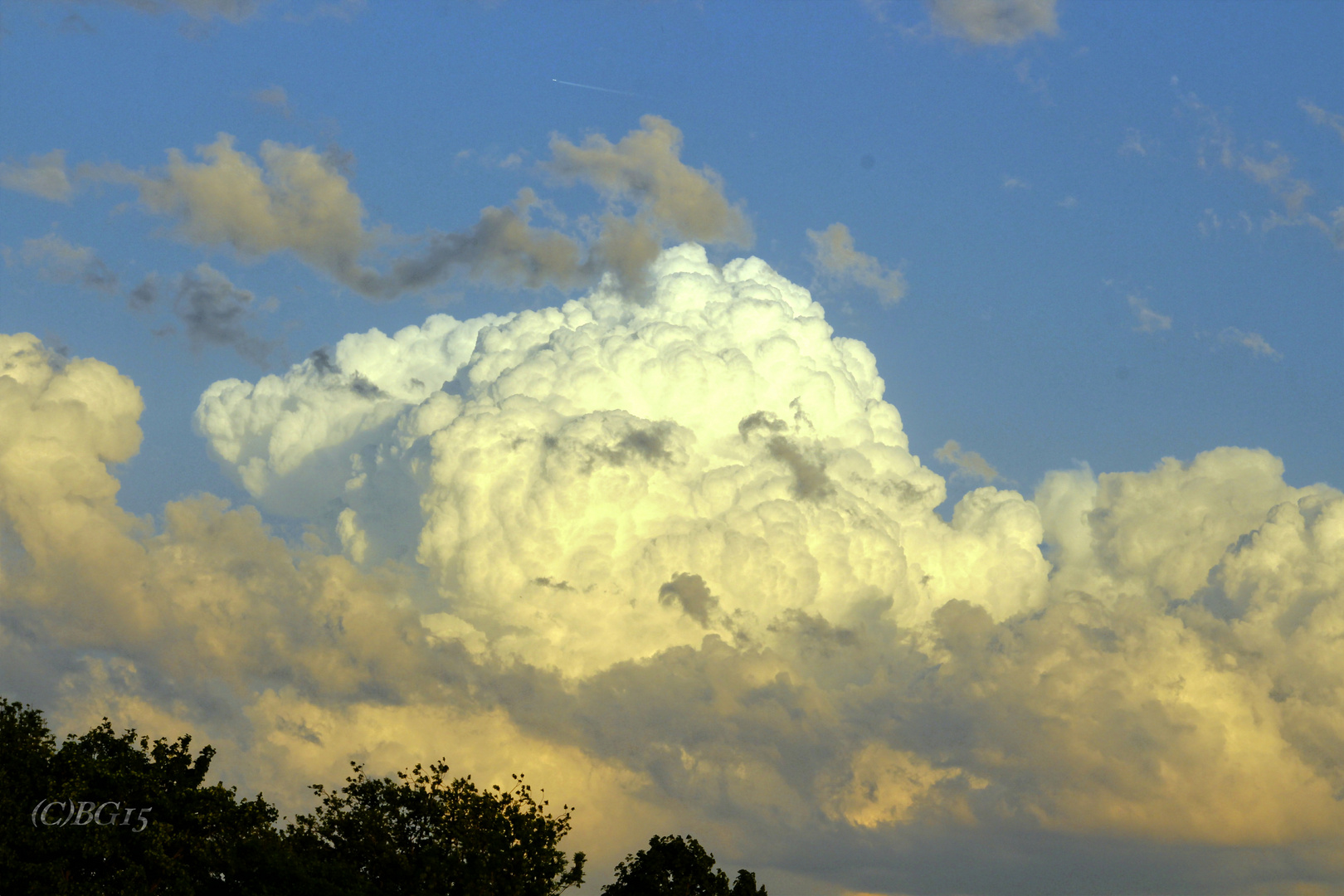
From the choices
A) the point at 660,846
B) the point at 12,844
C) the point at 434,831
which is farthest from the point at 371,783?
the point at 12,844

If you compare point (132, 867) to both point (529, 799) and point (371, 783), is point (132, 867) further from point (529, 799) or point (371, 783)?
point (529, 799)

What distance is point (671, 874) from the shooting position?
10525 centimetres

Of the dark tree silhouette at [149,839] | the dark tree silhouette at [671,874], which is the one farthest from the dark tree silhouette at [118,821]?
the dark tree silhouette at [671,874]

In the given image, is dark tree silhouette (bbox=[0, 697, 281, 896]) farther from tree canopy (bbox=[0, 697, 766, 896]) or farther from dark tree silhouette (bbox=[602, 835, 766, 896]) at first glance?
dark tree silhouette (bbox=[602, 835, 766, 896])

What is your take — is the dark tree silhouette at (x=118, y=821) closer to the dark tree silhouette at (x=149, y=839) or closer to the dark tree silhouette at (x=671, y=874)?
the dark tree silhouette at (x=149, y=839)

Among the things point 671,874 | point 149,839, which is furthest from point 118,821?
point 671,874

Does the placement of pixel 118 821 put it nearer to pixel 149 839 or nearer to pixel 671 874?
pixel 149 839

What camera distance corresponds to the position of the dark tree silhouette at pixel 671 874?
104m

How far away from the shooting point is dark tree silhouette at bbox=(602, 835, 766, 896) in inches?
4092

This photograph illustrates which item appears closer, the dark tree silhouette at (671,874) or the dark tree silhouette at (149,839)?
the dark tree silhouette at (149,839)

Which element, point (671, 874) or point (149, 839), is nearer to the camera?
point (149, 839)

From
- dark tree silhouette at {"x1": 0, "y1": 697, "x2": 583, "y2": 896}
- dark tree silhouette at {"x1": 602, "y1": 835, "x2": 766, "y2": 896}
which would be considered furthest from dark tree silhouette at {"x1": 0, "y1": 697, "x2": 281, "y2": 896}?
dark tree silhouette at {"x1": 602, "y1": 835, "x2": 766, "y2": 896}

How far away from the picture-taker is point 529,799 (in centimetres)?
10294

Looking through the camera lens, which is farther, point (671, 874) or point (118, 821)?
point (671, 874)
